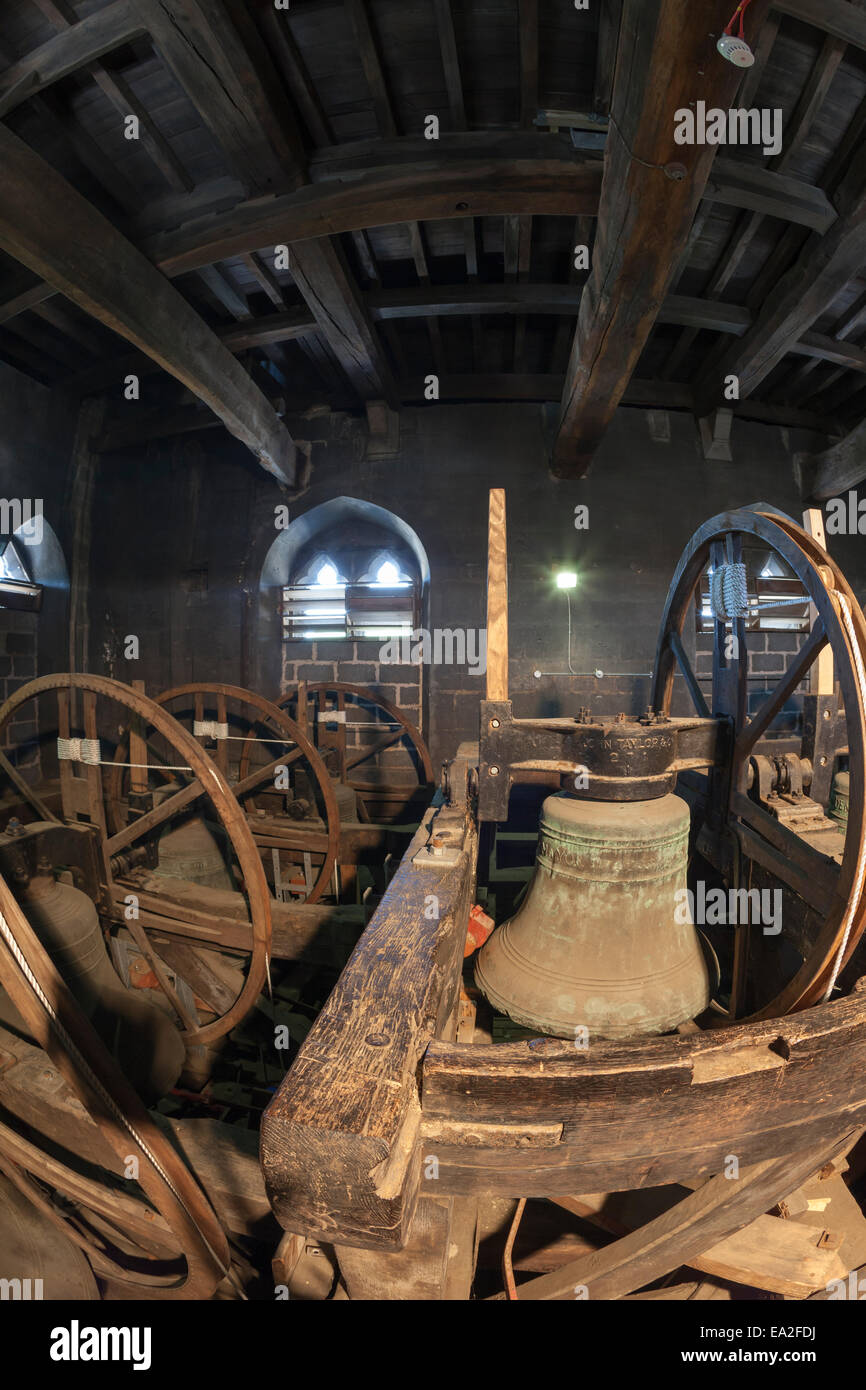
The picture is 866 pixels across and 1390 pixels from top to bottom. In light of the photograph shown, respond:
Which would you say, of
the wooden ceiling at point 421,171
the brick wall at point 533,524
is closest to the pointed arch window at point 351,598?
the brick wall at point 533,524

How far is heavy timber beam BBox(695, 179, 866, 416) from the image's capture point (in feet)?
10.1

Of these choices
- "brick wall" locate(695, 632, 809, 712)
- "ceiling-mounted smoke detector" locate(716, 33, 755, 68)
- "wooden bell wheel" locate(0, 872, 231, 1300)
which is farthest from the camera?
"brick wall" locate(695, 632, 809, 712)

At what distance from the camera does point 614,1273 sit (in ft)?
4.29

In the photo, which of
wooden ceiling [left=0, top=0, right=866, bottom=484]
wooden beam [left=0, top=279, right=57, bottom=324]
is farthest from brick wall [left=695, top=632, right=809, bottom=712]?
wooden beam [left=0, top=279, right=57, bottom=324]

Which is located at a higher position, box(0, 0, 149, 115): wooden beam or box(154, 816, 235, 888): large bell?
box(0, 0, 149, 115): wooden beam

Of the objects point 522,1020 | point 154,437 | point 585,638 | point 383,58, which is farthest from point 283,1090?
point 154,437

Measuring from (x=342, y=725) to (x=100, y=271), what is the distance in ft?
11.4

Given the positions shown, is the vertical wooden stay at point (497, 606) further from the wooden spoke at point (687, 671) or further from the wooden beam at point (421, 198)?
the wooden beam at point (421, 198)

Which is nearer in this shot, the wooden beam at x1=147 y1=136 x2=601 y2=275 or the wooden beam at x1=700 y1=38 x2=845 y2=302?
the wooden beam at x1=700 y1=38 x2=845 y2=302

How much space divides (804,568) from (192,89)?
3.17 meters

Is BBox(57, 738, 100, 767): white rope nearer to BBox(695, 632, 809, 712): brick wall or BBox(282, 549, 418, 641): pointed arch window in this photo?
BBox(282, 549, 418, 641): pointed arch window

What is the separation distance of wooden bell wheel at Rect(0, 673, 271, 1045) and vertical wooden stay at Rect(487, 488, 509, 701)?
143cm

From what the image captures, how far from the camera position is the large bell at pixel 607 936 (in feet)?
5.02

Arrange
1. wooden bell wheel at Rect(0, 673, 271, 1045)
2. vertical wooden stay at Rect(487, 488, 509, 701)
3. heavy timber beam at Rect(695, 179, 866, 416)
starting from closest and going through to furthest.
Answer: vertical wooden stay at Rect(487, 488, 509, 701) < wooden bell wheel at Rect(0, 673, 271, 1045) < heavy timber beam at Rect(695, 179, 866, 416)
